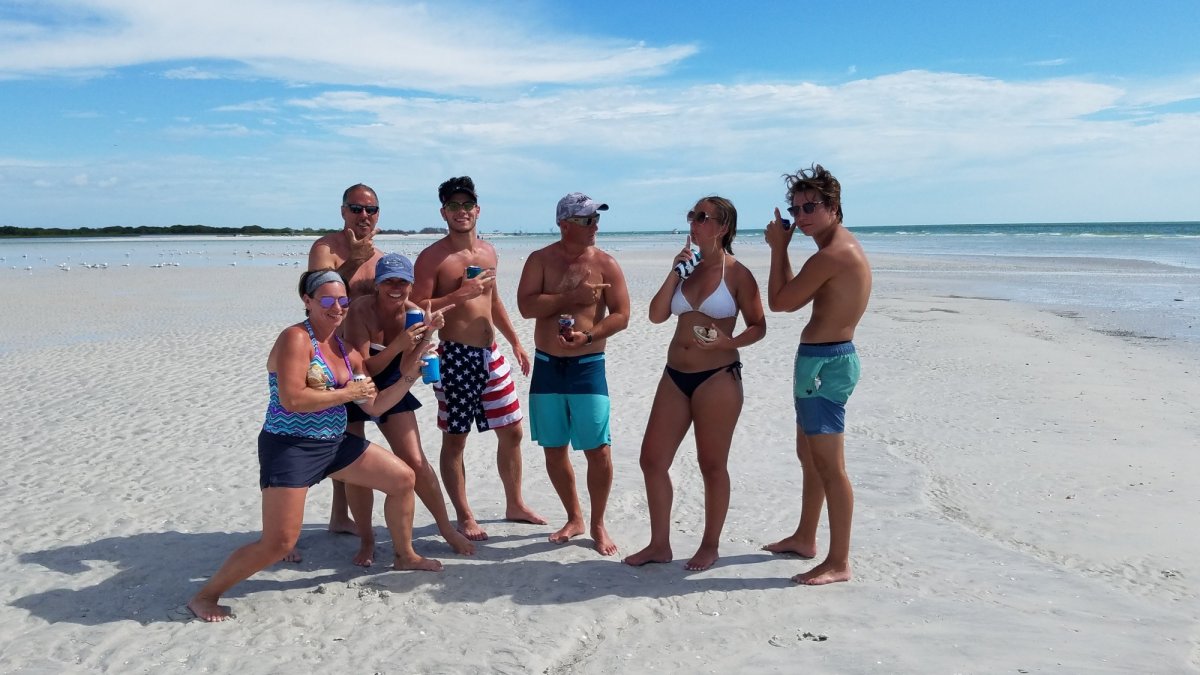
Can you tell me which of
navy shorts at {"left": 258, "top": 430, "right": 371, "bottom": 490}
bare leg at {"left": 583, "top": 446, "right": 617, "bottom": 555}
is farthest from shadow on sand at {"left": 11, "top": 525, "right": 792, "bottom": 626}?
navy shorts at {"left": 258, "top": 430, "right": 371, "bottom": 490}

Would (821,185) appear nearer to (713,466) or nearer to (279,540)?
(713,466)

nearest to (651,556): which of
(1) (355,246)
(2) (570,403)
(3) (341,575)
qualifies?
(2) (570,403)

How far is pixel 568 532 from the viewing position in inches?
A: 218

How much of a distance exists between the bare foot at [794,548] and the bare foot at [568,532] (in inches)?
46.3

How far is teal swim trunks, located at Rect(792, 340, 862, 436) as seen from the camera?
4684 mm

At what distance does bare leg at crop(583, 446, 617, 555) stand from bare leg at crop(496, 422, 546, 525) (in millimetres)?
542

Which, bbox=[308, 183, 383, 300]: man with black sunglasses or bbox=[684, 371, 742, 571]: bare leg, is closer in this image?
bbox=[684, 371, 742, 571]: bare leg

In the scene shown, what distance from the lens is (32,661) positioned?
4000mm

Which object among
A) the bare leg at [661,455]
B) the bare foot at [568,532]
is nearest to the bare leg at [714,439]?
the bare leg at [661,455]

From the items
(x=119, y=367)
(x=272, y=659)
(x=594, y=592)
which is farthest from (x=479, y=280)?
(x=119, y=367)

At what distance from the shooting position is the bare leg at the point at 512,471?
5.66m

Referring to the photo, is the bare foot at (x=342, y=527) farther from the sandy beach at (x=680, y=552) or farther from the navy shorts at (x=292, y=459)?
the navy shorts at (x=292, y=459)

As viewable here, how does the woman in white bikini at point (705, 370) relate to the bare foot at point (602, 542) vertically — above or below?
above

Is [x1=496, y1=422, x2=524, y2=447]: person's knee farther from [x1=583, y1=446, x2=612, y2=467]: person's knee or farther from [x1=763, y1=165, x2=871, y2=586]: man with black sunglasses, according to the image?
[x1=763, y1=165, x2=871, y2=586]: man with black sunglasses
